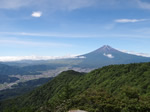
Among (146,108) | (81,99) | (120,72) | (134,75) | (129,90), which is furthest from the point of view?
(120,72)

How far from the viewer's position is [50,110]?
36.9m

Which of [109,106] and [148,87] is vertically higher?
[109,106]

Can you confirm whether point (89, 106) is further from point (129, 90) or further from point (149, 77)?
point (149, 77)

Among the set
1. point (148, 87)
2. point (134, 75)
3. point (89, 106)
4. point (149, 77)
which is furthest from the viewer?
point (134, 75)

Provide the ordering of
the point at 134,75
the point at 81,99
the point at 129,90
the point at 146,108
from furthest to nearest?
the point at 134,75
the point at 129,90
the point at 81,99
the point at 146,108

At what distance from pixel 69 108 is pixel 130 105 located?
1180 centimetres

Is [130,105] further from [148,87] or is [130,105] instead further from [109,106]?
[148,87]

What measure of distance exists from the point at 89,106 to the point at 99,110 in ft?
8.63

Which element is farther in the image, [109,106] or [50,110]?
[50,110]

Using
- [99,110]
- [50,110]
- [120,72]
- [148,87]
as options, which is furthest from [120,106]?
[120,72]

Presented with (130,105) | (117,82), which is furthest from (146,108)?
(117,82)

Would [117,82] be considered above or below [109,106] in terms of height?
below

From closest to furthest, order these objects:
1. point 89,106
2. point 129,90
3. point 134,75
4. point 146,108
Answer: point 146,108 < point 89,106 < point 129,90 < point 134,75

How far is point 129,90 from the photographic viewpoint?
131ft
